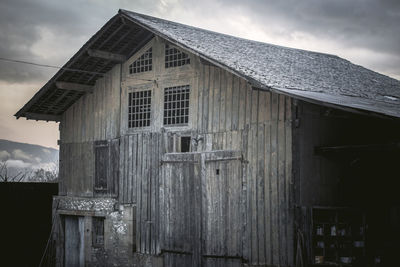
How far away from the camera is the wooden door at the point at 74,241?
16.5 metres

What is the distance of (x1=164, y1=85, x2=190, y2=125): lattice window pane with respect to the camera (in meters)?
14.0

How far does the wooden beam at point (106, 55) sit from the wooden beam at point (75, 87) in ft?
4.70

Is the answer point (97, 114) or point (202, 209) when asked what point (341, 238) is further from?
point (97, 114)

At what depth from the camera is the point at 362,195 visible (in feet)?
41.5

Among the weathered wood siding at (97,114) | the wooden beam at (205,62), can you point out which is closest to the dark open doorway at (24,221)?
the weathered wood siding at (97,114)

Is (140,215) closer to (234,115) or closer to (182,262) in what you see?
(182,262)

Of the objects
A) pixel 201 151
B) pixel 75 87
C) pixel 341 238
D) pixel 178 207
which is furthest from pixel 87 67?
pixel 341 238

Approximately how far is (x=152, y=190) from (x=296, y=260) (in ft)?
15.2

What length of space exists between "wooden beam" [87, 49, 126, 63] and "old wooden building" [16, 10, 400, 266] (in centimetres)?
4

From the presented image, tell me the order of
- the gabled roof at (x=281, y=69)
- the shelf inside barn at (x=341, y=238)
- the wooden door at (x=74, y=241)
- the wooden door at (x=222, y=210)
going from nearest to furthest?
the shelf inside barn at (x=341, y=238), the gabled roof at (x=281, y=69), the wooden door at (x=222, y=210), the wooden door at (x=74, y=241)

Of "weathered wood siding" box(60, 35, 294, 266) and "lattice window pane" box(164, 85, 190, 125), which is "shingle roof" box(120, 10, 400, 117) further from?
"lattice window pane" box(164, 85, 190, 125)

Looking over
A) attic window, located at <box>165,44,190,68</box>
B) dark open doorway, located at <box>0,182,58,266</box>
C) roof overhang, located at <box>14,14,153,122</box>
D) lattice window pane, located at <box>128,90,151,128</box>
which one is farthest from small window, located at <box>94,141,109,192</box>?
attic window, located at <box>165,44,190,68</box>

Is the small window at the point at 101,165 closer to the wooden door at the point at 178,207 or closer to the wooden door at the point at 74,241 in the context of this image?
the wooden door at the point at 74,241

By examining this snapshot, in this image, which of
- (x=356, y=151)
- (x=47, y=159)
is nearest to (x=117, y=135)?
(x=356, y=151)
